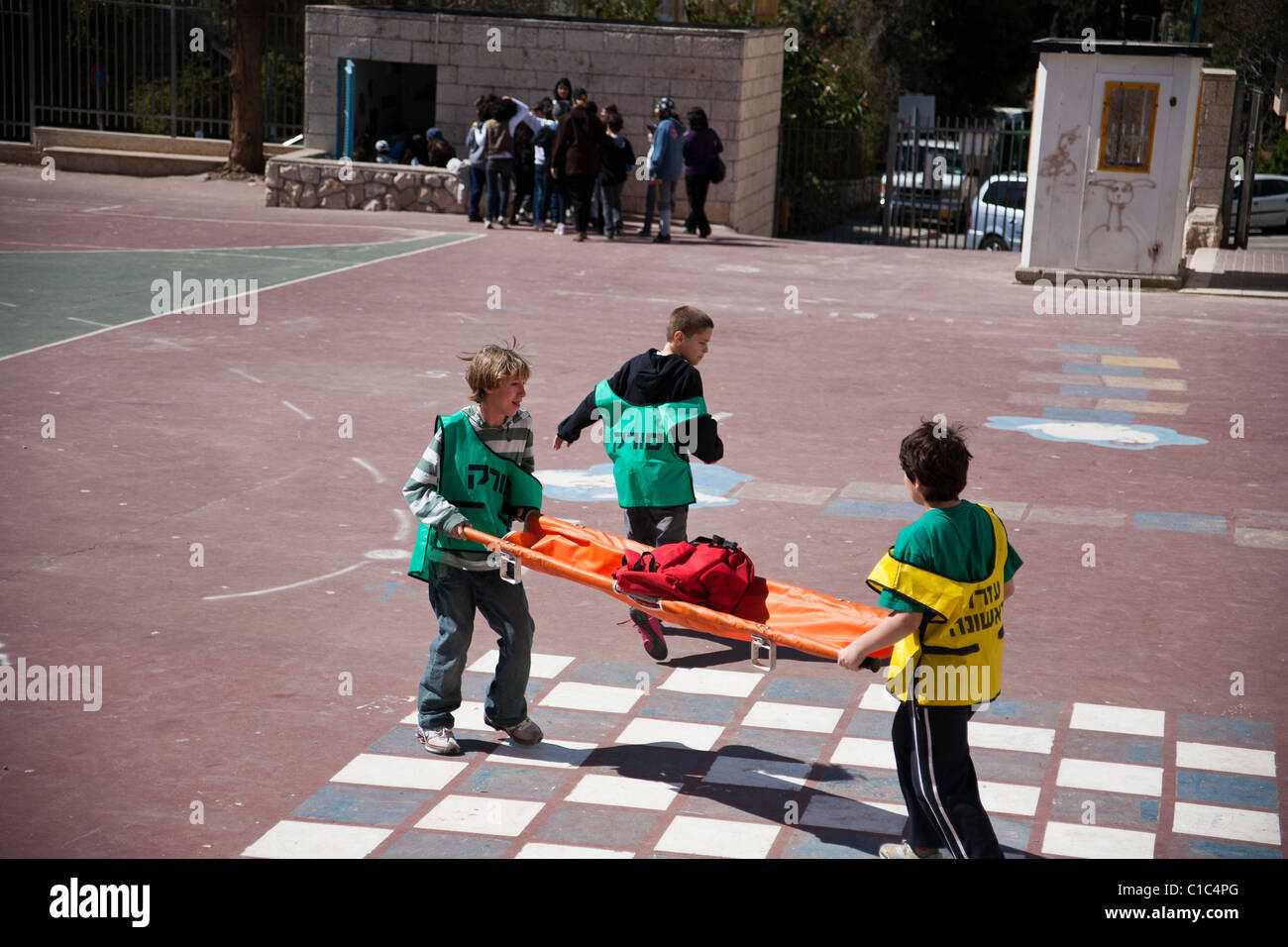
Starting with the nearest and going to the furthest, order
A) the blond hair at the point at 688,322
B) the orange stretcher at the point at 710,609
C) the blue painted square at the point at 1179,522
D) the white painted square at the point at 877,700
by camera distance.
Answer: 1. the orange stretcher at the point at 710,609
2. the white painted square at the point at 877,700
3. the blond hair at the point at 688,322
4. the blue painted square at the point at 1179,522

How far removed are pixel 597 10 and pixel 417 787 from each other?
2187 centimetres

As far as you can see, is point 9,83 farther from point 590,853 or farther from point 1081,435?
point 590,853

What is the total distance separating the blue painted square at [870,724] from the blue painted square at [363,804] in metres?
1.81

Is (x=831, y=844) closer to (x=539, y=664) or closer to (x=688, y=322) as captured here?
(x=539, y=664)

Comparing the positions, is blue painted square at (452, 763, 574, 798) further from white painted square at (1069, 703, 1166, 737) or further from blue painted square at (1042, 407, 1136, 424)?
blue painted square at (1042, 407, 1136, 424)

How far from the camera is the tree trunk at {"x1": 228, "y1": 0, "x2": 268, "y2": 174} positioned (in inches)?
1007

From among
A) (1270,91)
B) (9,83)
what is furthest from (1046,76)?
(1270,91)

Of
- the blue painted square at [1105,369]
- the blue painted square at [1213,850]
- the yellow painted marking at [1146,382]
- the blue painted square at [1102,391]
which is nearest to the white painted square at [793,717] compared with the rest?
the blue painted square at [1213,850]

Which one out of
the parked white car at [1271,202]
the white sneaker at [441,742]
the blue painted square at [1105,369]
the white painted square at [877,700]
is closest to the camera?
the white sneaker at [441,742]

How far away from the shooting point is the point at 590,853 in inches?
186

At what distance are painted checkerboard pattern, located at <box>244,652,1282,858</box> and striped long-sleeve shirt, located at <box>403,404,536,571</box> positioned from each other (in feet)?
2.56

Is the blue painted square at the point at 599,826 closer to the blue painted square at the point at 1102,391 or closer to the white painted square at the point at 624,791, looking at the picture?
the white painted square at the point at 624,791

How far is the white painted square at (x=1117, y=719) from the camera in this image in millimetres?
5883
